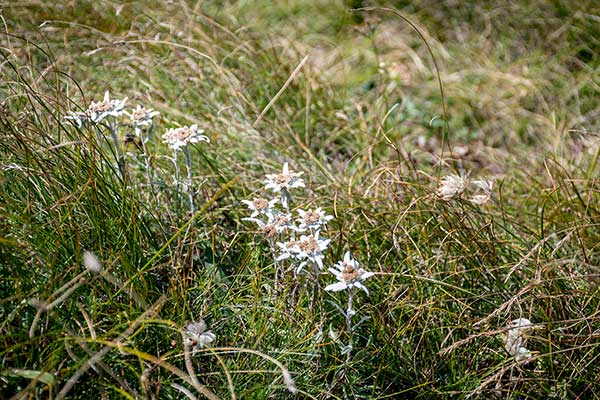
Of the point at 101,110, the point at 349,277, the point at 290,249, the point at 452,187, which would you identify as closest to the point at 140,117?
the point at 101,110

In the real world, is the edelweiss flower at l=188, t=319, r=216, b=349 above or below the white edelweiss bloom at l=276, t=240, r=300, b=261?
below

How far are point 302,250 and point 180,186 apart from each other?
2.06 ft

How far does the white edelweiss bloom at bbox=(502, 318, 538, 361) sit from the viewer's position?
1.71 metres

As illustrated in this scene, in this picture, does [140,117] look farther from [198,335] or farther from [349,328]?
[349,328]

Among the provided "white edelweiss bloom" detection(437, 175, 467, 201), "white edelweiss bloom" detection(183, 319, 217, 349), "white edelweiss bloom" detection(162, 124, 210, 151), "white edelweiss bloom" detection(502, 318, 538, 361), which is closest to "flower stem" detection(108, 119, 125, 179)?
"white edelweiss bloom" detection(162, 124, 210, 151)

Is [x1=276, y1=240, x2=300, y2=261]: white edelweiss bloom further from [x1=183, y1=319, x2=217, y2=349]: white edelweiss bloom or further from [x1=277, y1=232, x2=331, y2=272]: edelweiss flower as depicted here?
[x1=183, y1=319, x2=217, y2=349]: white edelweiss bloom

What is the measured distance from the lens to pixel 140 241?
1.78 metres

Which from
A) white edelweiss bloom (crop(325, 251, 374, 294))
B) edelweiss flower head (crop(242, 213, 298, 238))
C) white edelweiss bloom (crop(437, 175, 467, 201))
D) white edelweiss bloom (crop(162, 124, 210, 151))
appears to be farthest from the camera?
white edelweiss bloom (crop(437, 175, 467, 201))

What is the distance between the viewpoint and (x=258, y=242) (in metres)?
1.87

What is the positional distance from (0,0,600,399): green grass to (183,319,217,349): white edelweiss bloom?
0.12ft

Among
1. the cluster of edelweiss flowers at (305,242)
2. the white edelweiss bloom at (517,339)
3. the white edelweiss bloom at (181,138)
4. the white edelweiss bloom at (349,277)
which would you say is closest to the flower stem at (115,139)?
the white edelweiss bloom at (181,138)

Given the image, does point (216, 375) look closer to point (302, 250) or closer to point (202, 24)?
point (302, 250)

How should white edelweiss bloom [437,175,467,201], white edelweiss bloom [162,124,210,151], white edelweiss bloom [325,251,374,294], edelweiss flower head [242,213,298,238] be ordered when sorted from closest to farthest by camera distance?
white edelweiss bloom [325,251,374,294] → edelweiss flower head [242,213,298,238] → white edelweiss bloom [162,124,210,151] → white edelweiss bloom [437,175,467,201]

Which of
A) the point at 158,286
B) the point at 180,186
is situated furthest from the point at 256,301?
the point at 180,186
